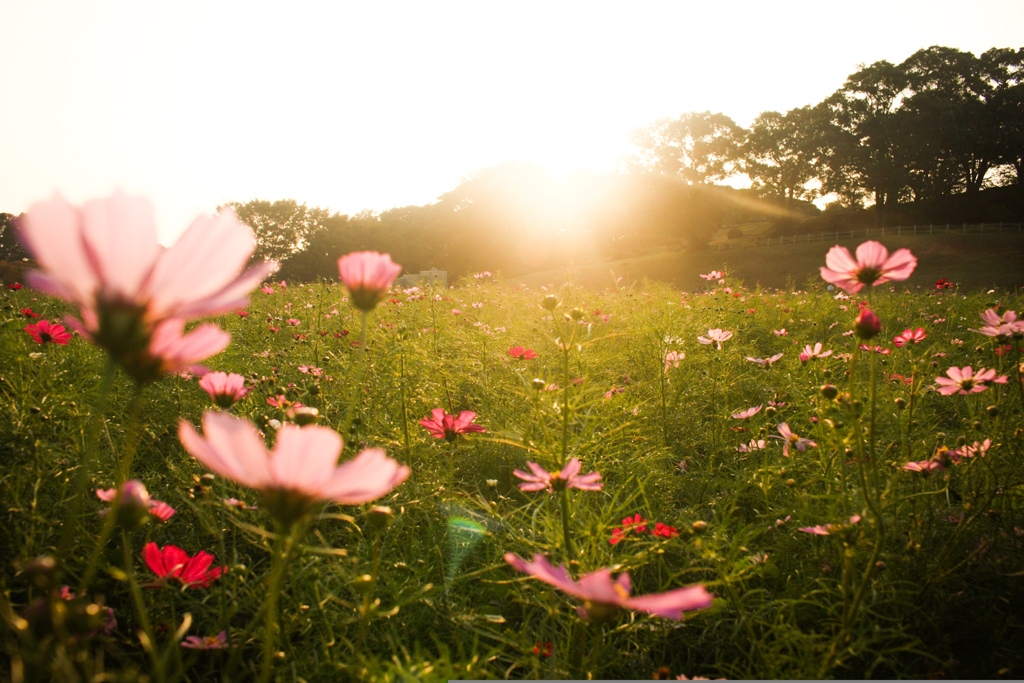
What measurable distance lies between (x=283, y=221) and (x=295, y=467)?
32.2 m

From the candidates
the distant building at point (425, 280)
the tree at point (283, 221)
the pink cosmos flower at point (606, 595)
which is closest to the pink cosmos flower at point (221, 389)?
the pink cosmos flower at point (606, 595)

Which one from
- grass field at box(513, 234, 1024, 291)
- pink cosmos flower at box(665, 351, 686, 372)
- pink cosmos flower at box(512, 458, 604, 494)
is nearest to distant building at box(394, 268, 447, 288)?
pink cosmos flower at box(665, 351, 686, 372)

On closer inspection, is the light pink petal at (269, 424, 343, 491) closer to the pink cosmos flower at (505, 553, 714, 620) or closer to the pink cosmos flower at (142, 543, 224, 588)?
the pink cosmos flower at (505, 553, 714, 620)

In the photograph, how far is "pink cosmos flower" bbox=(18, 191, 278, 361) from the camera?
313 millimetres

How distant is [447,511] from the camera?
1.08m

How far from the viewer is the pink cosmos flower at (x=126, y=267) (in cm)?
31

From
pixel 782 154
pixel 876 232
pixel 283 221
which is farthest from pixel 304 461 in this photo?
pixel 283 221

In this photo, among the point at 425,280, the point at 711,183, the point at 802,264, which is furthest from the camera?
the point at 711,183

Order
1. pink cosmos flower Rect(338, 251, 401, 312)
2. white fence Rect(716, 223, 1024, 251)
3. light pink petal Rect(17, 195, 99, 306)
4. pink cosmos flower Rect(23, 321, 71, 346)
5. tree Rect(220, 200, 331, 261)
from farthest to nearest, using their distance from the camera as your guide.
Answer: tree Rect(220, 200, 331, 261) → white fence Rect(716, 223, 1024, 251) → pink cosmos flower Rect(23, 321, 71, 346) → pink cosmos flower Rect(338, 251, 401, 312) → light pink petal Rect(17, 195, 99, 306)

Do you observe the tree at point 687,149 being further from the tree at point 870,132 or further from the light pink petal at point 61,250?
the light pink petal at point 61,250

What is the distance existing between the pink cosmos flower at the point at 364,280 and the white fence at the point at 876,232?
19602 mm

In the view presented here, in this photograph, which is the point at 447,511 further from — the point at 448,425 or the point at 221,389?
the point at 221,389

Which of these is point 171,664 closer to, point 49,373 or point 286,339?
point 49,373

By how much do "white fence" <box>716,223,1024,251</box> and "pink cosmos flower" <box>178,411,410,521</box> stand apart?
64.9 feet
